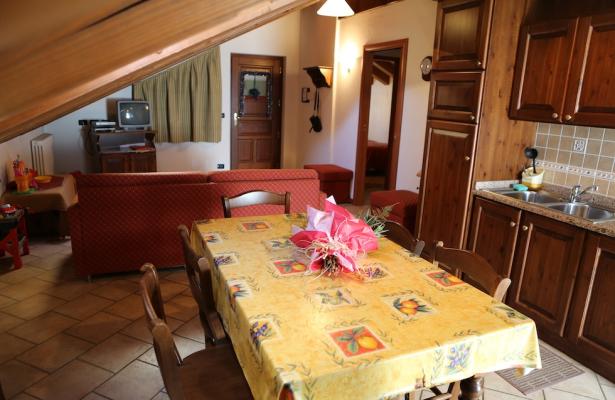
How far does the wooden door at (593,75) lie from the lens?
2.46 metres

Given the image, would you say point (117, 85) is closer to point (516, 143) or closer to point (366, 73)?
point (516, 143)

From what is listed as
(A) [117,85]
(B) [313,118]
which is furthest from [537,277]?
(B) [313,118]

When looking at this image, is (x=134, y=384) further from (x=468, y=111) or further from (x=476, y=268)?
(x=468, y=111)

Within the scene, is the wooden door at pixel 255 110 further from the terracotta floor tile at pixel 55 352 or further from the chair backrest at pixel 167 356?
the chair backrest at pixel 167 356

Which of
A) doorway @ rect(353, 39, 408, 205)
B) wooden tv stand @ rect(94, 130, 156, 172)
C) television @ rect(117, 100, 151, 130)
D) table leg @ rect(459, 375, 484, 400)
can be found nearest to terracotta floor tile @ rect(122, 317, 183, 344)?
table leg @ rect(459, 375, 484, 400)

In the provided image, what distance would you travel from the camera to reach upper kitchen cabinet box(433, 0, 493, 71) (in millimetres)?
2959

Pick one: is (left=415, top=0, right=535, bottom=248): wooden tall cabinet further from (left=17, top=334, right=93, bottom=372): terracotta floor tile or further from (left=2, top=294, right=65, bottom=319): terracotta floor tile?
(left=2, top=294, right=65, bottom=319): terracotta floor tile

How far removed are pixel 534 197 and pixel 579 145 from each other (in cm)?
45

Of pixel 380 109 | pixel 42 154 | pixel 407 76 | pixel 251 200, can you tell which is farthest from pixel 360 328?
pixel 380 109

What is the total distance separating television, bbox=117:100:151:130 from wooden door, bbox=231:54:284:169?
1491 millimetres

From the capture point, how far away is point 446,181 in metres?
3.42

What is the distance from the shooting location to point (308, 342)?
1.27m

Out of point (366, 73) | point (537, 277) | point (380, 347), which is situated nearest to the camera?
point (380, 347)

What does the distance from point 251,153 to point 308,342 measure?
6573 mm
